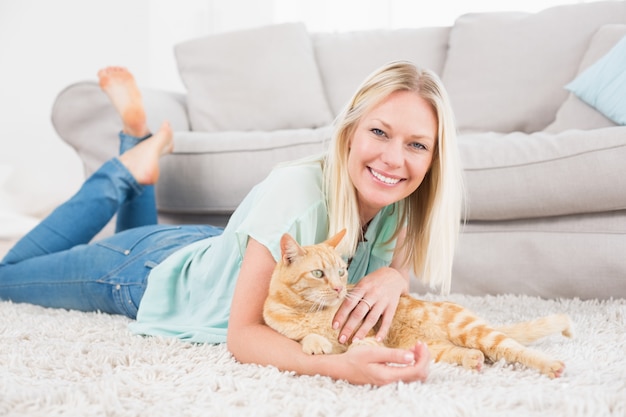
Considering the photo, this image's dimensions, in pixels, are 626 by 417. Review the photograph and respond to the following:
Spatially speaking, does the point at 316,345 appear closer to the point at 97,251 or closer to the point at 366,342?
the point at 366,342

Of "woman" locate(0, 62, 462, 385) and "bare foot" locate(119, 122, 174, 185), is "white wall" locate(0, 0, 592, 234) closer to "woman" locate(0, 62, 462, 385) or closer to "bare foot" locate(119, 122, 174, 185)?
"bare foot" locate(119, 122, 174, 185)

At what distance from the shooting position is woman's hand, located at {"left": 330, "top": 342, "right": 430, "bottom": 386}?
97cm

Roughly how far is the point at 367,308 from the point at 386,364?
5.5 inches

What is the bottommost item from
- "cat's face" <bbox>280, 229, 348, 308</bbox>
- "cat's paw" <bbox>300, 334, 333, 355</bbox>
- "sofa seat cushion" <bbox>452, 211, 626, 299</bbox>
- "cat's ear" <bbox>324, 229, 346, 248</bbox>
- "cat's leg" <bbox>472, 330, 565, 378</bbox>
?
"sofa seat cushion" <bbox>452, 211, 626, 299</bbox>

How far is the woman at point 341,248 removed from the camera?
1.13 m

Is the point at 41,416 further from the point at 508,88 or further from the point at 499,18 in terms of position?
the point at 499,18

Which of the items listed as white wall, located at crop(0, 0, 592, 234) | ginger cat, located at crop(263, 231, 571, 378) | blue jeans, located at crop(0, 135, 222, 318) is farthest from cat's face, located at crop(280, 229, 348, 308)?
white wall, located at crop(0, 0, 592, 234)

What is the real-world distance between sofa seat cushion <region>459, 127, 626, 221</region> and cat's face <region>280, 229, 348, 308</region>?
935 millimetres

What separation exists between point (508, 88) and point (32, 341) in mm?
2108

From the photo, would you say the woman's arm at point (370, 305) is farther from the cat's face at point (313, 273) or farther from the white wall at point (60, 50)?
the white wall at point (60, 50)

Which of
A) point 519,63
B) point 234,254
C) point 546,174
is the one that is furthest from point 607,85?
point 234,254

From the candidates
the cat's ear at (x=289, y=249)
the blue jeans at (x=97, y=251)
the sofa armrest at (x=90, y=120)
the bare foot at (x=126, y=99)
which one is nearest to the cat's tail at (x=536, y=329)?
the cat's ear at (x=289, y=249)

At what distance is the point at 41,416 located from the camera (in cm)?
89

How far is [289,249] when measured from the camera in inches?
42.7
